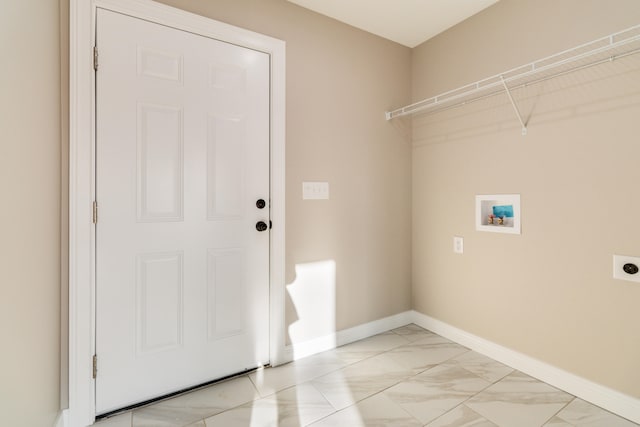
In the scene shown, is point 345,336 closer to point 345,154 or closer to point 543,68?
point 345,154

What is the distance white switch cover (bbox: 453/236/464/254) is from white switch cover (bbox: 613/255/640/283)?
872 millimetres

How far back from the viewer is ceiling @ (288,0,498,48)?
2.09 meters

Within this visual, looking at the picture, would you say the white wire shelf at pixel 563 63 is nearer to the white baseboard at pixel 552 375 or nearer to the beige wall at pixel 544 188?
the beige wall at pixel 544 188

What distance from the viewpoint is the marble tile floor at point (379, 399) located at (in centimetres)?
154

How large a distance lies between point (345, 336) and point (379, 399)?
677mm

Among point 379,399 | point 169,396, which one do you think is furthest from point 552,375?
point 169,396

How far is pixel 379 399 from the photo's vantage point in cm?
171

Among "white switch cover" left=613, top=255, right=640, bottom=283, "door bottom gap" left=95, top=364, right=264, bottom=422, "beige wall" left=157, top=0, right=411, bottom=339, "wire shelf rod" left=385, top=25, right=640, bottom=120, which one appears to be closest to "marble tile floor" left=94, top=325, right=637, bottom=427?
"door bottom gap" left=95, top=364, right=264, bottom=422

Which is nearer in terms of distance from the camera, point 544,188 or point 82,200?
point 82,200

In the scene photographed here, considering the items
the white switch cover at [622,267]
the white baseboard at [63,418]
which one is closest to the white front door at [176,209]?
the white baseboard at [63,418]

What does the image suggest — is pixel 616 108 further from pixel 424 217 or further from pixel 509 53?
pixel 424 217

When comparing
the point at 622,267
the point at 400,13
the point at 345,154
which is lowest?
the point at 622,267

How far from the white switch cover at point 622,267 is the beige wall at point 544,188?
29mm

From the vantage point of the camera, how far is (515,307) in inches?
79.7
